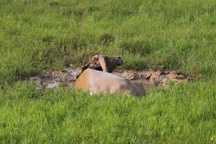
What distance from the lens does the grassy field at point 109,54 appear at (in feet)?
13.2

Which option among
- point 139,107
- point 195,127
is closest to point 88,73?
point 139,107

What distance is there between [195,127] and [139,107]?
0.79 meters

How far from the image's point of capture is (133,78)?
21.4 feet

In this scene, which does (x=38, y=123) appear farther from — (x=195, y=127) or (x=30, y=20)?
(x=30, y=20)

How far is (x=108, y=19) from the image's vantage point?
31.0 feet

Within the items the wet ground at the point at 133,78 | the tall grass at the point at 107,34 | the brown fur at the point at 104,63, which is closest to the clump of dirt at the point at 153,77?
the wet ground at the point at 133,78

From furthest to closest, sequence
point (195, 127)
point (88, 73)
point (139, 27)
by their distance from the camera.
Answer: point (139, 27)
point (88, 73)
point (195, 127)

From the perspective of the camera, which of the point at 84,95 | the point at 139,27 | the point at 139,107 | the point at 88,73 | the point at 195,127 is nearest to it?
the point at 195,127

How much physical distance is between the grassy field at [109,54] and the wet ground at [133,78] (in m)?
0.19

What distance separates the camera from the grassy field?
13.2 feet

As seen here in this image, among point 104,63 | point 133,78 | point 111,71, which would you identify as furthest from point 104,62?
point 133,78

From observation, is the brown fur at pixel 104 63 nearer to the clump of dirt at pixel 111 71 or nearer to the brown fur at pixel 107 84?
the clump of dirt at pixel 111 71

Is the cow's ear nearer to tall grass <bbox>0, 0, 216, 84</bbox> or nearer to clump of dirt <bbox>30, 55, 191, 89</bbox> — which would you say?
clump of dirt <bbox>30, 55, 191, 89</bbox>

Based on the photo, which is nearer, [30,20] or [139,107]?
[139,107]
